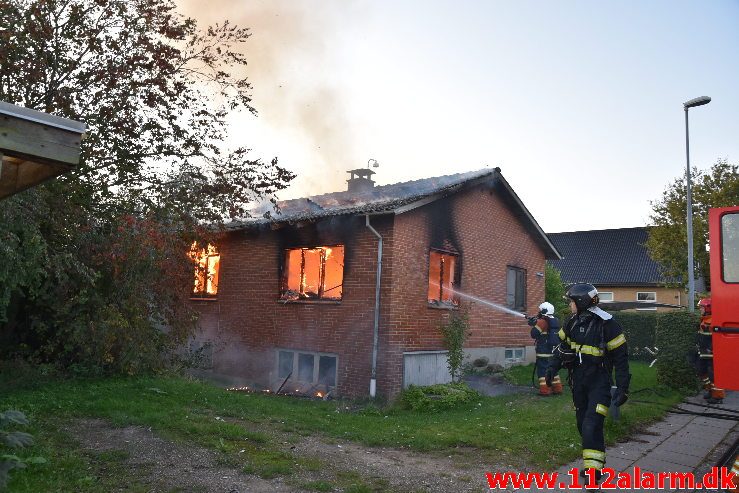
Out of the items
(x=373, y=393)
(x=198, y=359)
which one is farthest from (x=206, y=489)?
(x=198, y=359)

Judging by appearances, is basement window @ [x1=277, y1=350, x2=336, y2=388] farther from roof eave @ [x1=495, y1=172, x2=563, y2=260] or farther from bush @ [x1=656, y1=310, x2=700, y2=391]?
bush @ [x1=656, y1=310, x2=700, y2=391]

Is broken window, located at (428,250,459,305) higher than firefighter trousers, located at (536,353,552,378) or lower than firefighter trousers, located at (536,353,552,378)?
higher

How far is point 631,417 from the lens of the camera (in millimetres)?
8602

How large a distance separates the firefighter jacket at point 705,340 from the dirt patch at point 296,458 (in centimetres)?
561

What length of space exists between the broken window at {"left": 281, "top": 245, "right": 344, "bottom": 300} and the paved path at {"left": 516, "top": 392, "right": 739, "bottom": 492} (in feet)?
22.9

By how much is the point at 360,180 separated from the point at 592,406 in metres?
15.4

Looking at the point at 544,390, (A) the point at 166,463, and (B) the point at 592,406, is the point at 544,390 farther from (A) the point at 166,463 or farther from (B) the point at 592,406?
(A) the point at 166,463

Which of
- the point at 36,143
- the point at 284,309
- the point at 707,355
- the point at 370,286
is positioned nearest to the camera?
the point at 36,143

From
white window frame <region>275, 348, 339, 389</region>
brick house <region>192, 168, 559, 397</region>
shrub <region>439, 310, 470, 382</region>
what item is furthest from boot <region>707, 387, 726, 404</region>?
white window frame <region>275, 348, 339, 389</region>

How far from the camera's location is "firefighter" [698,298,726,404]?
9.93 meters

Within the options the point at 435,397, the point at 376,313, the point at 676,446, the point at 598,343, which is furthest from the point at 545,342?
the point at 598,343

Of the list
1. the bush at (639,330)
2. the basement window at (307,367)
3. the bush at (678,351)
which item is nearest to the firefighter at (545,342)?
the bush at (678,351)

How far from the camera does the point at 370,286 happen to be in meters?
12.2

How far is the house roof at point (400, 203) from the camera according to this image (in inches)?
475
